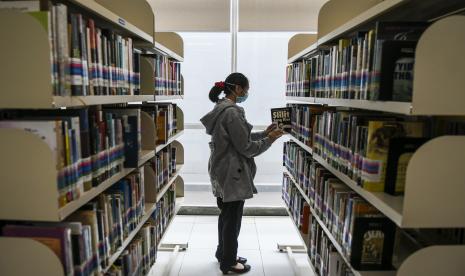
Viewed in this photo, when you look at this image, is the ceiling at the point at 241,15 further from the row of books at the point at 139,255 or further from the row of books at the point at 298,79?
the row of books at the point at 139,255

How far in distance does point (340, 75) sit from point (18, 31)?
1590 mm

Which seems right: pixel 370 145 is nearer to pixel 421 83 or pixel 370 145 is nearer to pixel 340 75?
pixel 421 83

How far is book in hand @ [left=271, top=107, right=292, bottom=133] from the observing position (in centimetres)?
309

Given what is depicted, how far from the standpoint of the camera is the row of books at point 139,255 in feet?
6.51

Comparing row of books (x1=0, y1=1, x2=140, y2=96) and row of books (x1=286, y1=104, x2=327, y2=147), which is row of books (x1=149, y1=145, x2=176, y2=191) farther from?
row of books (x1=286, y1=104, x2=327, y2=147)

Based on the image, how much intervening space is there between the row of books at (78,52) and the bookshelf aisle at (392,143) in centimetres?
121

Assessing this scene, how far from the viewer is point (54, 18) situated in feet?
3.86

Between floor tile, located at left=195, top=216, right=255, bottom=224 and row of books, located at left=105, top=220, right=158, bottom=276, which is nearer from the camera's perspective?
row of books, located at left=105, top=220, right=158, bottom=276

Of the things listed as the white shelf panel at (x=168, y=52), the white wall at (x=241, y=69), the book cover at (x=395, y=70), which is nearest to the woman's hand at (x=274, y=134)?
the white shelf panel at (x=168, y=52)

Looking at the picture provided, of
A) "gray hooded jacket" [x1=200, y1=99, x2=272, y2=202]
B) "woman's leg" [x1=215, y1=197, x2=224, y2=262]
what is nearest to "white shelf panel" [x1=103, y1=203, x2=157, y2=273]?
"gray hooded jacket" [x1=200, y1=99, x2=272, y2=202]

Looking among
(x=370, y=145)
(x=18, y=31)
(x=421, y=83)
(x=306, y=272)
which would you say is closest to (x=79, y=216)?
(x=18, y=31)

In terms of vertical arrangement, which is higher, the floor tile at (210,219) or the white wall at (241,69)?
the white wall at (241,69)

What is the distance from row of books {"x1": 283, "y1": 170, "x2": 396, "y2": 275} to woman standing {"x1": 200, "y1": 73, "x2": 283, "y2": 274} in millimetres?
676

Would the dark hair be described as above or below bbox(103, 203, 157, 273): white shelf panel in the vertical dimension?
above
